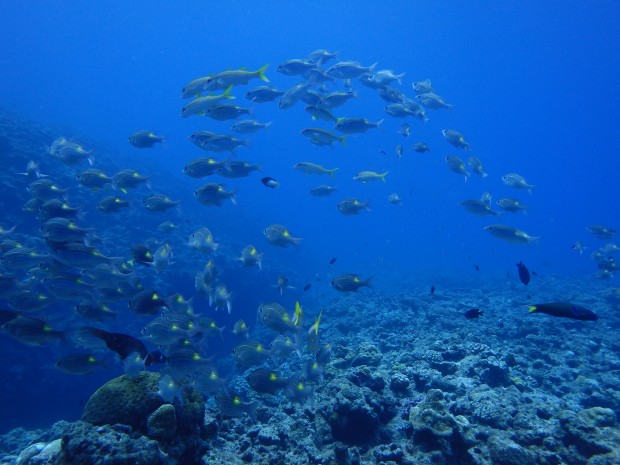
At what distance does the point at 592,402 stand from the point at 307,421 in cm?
650

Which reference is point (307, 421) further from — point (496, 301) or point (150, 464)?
point (496, 301)

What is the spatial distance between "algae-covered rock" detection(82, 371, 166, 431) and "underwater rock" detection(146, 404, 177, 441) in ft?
0.66

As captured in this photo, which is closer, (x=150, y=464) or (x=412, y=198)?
(x=150, y=464)

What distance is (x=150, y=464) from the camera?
11.1 feet

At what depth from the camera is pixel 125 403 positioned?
4145 millimetres

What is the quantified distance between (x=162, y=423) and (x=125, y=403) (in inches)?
21.2

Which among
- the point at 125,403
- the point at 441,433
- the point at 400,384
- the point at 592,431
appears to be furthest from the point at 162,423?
the point at 592,431

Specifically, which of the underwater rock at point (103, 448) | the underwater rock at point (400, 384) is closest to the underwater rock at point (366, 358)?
the underwater rock at point (400, 384)

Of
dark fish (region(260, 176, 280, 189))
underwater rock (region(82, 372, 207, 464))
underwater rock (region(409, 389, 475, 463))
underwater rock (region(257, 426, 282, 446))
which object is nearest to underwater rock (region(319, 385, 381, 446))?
underwater rock (region(409, 389, 475, 463))

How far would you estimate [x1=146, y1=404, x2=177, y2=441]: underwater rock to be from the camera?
396 cm

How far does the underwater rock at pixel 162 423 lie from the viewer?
396 centimetres

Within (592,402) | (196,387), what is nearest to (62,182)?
(196,387)

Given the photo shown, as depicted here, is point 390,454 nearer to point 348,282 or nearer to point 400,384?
point 400,384

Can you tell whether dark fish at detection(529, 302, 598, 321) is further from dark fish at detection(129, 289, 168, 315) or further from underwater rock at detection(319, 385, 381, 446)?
dark fish at detection(129, 289, 168, 315)
